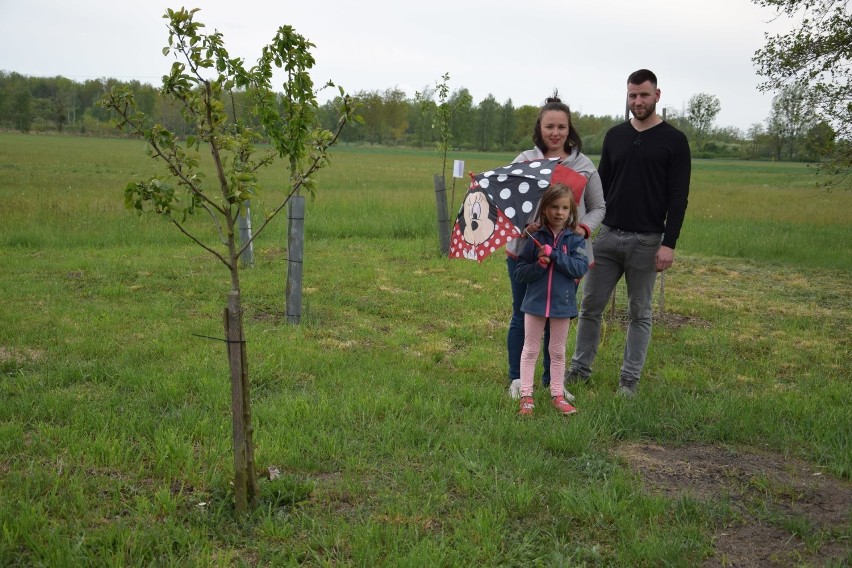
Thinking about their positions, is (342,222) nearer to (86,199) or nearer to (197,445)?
(86,199)

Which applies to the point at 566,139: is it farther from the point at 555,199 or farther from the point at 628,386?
the point at 628,386

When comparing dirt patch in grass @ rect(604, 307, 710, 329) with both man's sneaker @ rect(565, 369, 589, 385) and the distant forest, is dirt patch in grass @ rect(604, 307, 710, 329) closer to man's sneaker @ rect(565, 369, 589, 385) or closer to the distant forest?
man's sneaker @ rect(565, 369, 589, 385)

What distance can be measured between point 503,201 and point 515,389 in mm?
1393

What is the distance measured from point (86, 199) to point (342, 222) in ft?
20.7

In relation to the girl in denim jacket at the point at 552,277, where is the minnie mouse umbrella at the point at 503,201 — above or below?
above

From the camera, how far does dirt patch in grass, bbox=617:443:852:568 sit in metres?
3.32

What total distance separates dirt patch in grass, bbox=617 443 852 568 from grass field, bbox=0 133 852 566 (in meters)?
0.02

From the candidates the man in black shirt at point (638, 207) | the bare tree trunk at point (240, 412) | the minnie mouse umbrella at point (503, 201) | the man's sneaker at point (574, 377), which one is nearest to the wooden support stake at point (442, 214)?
the man's sneaker at point (574, 377)

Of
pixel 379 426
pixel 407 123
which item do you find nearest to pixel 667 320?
pixel 379 426

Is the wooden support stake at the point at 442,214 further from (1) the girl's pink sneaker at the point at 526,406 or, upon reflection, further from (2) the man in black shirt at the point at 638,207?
(1) the girl's pink sneaker at the point at 526,406

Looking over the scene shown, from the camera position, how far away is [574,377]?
19.2ft

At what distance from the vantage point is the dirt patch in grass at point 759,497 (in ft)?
10.9

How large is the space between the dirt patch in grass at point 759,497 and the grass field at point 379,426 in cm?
2

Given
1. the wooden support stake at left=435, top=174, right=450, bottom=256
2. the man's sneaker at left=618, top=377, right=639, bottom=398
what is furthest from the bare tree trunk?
the wooden support stake at left=435, top=174, right=450, bottom=256
